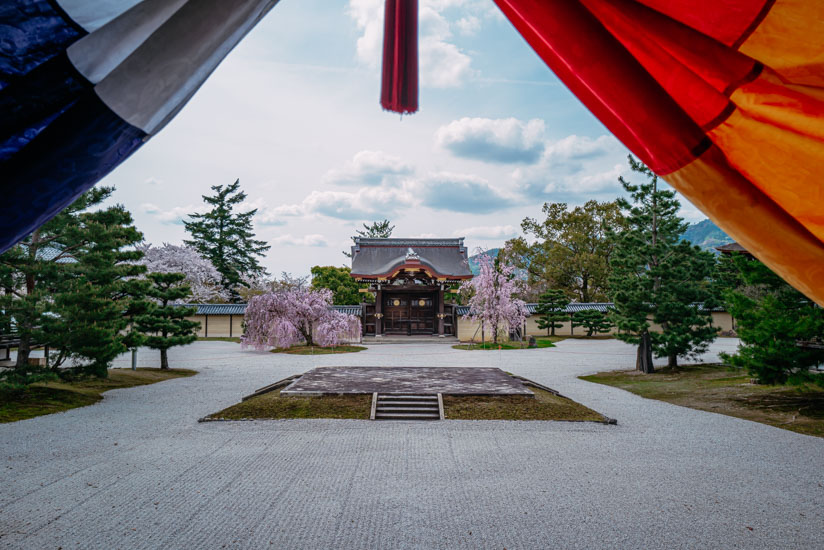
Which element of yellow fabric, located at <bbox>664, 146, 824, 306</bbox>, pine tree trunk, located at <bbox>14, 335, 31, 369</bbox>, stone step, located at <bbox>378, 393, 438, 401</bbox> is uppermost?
yellow fabric, located at <bbox>664, 146, 824, 306</bbox>

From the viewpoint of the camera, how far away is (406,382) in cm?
862

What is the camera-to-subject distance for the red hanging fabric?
1.45 meters

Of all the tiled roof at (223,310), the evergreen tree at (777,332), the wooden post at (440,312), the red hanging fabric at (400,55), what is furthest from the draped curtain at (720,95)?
the tiled roof at (223,310)

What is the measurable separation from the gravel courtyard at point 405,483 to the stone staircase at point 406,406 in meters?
0.41

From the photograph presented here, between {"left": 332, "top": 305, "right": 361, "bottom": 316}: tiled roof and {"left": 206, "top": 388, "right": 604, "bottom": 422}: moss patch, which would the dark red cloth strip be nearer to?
{"left": 206, "top": 388, "right": 604, "bottom": 422}: moss patch

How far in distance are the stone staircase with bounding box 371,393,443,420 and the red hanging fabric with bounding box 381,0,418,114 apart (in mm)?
5839

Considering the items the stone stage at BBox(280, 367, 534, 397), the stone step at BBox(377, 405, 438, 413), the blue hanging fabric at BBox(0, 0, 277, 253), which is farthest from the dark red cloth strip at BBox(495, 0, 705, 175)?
the stone stage at BBox(280, 367, 534, 397)

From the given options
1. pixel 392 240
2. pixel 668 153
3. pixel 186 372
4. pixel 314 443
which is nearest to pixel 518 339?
pixel 392 240

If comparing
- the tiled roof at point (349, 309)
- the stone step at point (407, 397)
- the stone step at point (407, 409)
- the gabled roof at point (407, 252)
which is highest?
the gabled roof at point (407, 252)

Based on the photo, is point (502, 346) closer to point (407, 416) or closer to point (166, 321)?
point (166, 321)

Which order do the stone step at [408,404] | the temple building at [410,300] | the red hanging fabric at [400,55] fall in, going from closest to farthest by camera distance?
the red hanging fabric at [400,55], the stone step at [408,404], the temple building at [410,300]

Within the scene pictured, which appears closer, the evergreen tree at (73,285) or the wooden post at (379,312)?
the evergreen tree at (73,285)

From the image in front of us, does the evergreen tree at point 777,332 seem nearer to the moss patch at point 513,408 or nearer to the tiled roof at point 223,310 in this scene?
the moss patch at point 513,408

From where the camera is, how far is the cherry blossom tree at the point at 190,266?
25.1m
